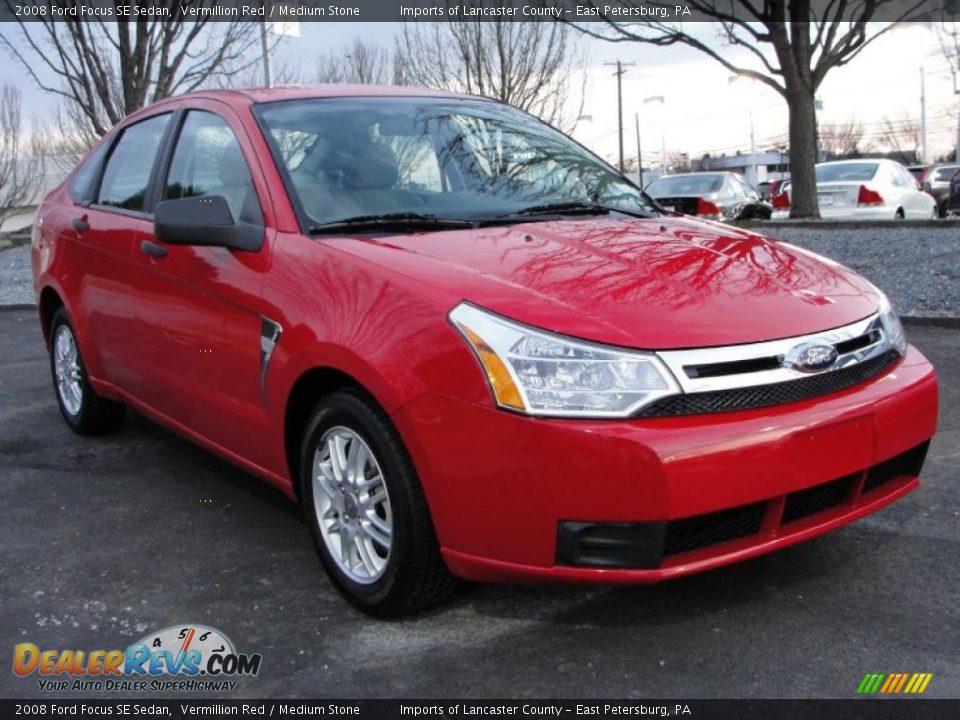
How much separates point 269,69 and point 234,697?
14.9m

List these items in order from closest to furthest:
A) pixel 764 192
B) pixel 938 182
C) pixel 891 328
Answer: pixel 891 328 < pixel 938 182 < pixel 764 192

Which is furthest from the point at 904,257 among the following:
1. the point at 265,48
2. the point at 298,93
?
the point at 265,48

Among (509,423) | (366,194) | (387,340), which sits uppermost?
(366,194)

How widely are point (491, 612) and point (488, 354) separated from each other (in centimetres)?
91

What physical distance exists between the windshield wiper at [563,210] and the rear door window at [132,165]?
1760mm

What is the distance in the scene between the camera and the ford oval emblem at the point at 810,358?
2580 mm

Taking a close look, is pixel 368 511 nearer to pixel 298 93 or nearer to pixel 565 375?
pixel 565 375

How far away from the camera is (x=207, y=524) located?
3.79 meters

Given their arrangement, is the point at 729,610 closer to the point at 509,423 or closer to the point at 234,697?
the point at 509,423

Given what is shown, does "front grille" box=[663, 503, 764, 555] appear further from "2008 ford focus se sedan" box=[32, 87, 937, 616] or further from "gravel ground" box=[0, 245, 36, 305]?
"gravel ground" box=[0, 245, 36, 305]

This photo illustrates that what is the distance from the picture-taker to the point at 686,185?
17.3 m

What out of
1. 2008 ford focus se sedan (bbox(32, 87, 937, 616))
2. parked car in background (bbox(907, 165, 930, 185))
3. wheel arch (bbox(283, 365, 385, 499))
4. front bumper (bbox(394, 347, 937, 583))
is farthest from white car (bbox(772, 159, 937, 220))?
wheel arch (bbox(283, 365, 385, 499))

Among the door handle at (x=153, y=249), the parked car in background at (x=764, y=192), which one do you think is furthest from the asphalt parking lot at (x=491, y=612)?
the parked car in background at (x=764, y=192)

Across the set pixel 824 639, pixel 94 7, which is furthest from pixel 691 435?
pixel 94 7
